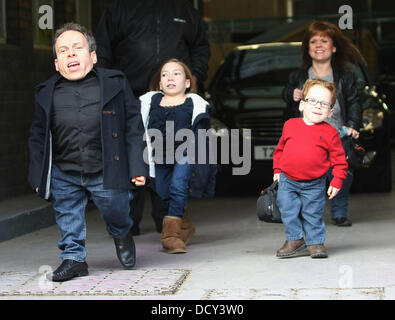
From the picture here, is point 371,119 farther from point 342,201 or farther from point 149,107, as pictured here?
point 149,107

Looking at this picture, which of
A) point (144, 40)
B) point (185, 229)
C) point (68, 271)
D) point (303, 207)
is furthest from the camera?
point (144, 40)

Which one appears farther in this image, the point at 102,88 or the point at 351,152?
the point at 351,152

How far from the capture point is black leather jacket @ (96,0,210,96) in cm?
800

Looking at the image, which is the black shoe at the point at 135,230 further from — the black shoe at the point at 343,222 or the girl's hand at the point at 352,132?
the girl's hand at the point at 352,132

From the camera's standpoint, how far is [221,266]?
641cm

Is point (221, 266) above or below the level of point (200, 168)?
below

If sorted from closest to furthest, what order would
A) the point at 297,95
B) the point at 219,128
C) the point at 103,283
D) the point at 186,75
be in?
the point at 103,283 → the point at 186,75 → the point at 297,95 → the point at 219,128

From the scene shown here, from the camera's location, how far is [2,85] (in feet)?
30.9

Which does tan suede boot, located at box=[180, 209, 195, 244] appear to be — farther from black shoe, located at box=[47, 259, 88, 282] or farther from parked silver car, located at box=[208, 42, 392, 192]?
parked silver car, located at box=[208, 42, 392, 192]

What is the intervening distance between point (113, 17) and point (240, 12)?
25.1m

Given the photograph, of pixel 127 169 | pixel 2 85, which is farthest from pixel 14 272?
pixel 2 85

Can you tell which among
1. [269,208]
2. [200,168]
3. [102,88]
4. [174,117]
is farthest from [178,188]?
[102,88]

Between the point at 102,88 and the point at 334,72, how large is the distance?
8.76 feet

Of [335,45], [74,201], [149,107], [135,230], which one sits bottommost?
[135,230]
